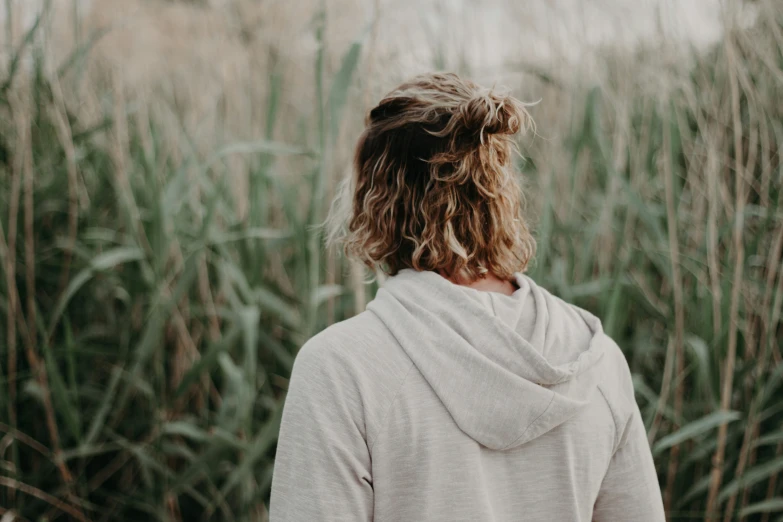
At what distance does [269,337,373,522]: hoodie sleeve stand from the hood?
0.09 meters

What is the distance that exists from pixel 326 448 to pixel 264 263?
3.46 ft

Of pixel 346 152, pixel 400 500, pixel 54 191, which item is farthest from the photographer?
pixel 346 152

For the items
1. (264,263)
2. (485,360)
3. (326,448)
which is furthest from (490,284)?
(264,263)

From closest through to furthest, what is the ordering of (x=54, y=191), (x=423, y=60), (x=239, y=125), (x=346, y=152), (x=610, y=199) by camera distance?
1. (x=610, y=199)
2. (x=54, y=191)
3. (x=423, y=60)
4. (x=346, y=152)
5. (x=239, y=125)

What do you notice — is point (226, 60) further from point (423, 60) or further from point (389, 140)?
point (389, 140)

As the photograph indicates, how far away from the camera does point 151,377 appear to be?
1.89m

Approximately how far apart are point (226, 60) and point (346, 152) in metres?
0.53

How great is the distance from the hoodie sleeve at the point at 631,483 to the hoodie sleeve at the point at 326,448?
343 millimetres

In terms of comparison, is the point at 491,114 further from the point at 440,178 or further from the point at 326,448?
the point at 326,448

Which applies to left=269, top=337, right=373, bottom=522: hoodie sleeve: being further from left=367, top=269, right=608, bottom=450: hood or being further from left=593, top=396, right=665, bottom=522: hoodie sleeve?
left=593, top=396, right=665, bottom=522: hoodie sleeve

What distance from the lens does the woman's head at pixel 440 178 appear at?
2.53 ft

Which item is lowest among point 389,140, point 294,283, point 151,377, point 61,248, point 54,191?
point 151,377

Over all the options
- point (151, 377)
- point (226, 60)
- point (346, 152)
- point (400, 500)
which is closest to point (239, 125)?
point (226, 60)

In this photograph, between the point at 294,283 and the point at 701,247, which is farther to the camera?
the point at 294,283
